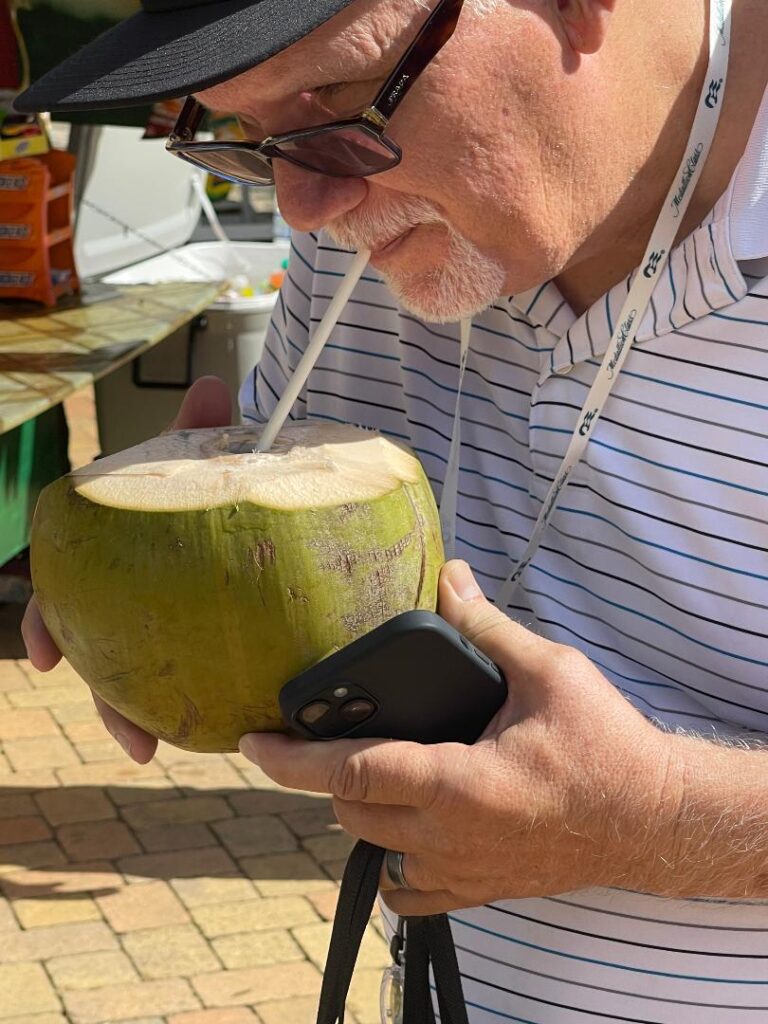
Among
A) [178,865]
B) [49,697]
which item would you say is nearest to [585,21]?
Answer: [178,865]

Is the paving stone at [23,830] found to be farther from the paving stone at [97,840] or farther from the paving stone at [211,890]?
the paving stone at [211,890]

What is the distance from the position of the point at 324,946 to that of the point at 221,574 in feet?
7.47

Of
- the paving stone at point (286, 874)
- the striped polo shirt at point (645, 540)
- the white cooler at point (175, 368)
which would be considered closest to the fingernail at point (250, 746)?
the striped polo shirt at point (645, 540)

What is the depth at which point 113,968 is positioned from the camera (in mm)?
3053

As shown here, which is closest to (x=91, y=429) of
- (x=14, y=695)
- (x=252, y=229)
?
(x=252, y=229)

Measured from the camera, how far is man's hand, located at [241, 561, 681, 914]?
113 centimetres

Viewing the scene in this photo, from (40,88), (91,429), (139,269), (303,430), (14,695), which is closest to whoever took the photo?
(40,88)

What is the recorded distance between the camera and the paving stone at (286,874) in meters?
3.40

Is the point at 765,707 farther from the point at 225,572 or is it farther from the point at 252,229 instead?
the point at 252,229

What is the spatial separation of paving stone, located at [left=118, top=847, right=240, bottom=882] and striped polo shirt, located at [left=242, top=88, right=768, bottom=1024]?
214cm

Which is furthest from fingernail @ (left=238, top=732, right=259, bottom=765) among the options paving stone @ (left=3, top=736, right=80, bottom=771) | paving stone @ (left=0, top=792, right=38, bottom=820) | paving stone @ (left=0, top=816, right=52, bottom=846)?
paving stone @ (left=3, top=736, right=80, bottom=771)

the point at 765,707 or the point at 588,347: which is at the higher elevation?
the point at 588,347

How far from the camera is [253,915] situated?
328 centimetres

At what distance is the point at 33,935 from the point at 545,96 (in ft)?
8.35
